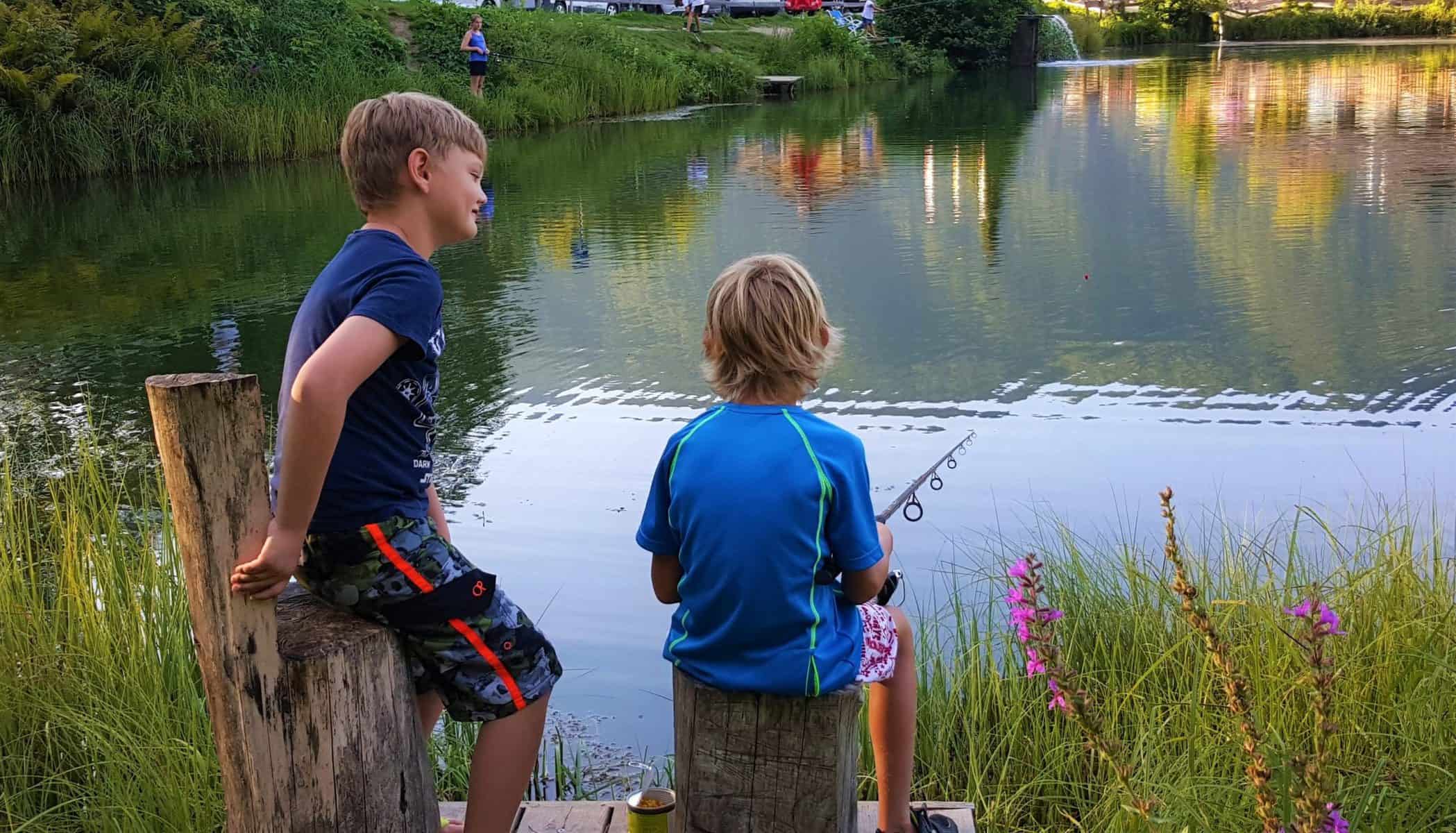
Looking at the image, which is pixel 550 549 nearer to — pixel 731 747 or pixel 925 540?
pixel 925 540

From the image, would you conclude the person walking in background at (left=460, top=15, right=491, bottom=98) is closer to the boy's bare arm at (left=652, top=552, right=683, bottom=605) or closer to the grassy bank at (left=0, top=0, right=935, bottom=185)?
the grassy bank at (left=0, top=0, right=935, bottom=185)

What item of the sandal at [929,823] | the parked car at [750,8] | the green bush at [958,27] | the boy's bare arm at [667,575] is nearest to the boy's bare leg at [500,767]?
the boy's bare arm at [667,575]

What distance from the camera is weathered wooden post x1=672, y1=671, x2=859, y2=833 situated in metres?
2.23

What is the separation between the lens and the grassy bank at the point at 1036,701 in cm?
271

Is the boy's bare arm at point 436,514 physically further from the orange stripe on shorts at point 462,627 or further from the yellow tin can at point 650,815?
the yellow tin can at point 650,815

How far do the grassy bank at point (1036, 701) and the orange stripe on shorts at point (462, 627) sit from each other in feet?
2.65

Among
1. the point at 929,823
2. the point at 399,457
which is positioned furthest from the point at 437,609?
the point at 929,823

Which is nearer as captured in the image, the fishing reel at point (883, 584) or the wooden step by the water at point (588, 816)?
the fishing reel at point (883, 584)

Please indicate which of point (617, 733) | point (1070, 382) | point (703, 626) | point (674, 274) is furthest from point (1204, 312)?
point (703, 626)

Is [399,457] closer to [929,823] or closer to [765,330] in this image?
[765,330]

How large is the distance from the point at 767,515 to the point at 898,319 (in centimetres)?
570

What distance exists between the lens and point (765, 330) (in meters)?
2.26

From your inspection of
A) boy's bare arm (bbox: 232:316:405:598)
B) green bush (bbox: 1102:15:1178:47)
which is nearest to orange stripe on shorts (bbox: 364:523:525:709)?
boy's bare arm (bbox: 232:316:405:598)

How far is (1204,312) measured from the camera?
7.60 meters
